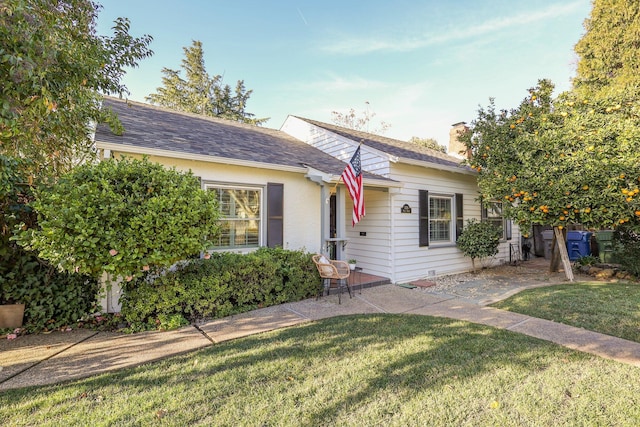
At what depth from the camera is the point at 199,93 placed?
27281mm

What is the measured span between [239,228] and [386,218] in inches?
153

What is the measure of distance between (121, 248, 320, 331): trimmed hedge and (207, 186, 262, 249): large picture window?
0.67 m

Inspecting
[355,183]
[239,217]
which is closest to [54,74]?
[239,217]

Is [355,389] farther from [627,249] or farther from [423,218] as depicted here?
[627,249]

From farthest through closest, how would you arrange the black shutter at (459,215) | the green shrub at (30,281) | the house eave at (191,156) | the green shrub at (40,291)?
the black shutter at (459,215), the house eave at (191,156), the green shrub at (40,291), the green shrub at (30,281)

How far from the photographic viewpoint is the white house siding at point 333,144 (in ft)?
27.8

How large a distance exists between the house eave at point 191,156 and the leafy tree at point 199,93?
72.0 feet

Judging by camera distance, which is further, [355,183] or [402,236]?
[402,236]

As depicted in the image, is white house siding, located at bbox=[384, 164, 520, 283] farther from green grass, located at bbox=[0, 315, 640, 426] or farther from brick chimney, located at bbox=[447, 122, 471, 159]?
green grass, located at bbox=[0, 315, 640, 426]

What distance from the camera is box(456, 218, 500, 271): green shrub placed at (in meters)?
8.90

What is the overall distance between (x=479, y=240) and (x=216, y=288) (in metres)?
7.51

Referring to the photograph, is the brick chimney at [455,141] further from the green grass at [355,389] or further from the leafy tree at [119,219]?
the leafy tree at [119,219]

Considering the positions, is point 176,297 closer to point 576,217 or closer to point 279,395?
point 279,395

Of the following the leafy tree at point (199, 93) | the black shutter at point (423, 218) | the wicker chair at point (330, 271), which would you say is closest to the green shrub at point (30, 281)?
the wicker chair at point (330, 271)
